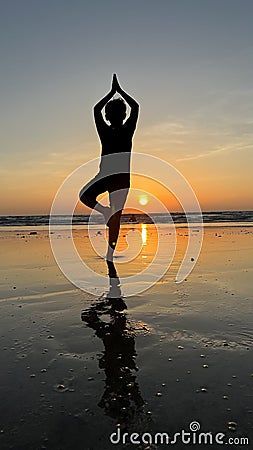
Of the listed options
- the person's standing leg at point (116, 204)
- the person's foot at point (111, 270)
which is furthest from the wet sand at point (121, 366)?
the person's foot at point (111, 270)

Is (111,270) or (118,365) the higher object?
(111,270)

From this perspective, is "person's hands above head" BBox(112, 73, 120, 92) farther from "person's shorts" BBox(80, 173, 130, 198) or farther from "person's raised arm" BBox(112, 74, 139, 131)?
"person's shorts" BBox(80, 173, 130, 198)

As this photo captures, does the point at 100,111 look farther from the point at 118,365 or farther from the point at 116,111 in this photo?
the point at 118,365

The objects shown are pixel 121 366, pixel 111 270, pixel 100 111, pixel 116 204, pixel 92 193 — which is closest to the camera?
pixel 121 366

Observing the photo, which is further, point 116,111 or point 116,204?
point 116,204

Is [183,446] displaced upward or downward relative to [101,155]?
downward

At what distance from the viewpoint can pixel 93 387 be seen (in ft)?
10.3

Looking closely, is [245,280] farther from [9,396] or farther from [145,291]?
[9,396]

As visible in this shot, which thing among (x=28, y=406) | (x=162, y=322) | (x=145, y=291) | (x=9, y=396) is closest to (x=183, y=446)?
(x=28, y=406)

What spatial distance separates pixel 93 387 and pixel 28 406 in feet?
1.77

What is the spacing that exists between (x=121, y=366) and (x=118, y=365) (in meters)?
0.04

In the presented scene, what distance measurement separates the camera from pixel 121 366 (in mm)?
3572

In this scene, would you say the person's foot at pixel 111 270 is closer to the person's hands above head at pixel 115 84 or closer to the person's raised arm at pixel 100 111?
the person's raised arm at pixel 100 111

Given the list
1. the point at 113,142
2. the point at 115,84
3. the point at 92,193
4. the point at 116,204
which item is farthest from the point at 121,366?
the point at 115,84
